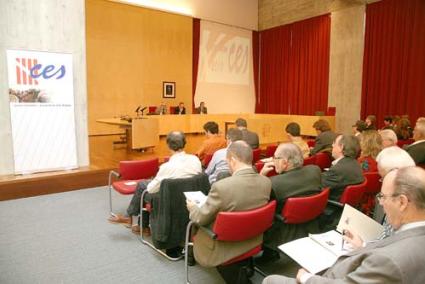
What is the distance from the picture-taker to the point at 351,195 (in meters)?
2.81

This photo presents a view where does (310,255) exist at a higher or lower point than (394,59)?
lower

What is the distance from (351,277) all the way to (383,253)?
16cm

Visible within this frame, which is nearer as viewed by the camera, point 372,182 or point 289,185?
point 289,185

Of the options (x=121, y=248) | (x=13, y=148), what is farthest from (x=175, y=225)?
(x=13, y=148)

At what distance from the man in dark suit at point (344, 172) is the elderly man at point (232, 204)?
0.89 meters

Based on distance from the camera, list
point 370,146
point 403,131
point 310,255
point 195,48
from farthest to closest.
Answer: point 195,48
point 403,131
point 370,146
point 310,255

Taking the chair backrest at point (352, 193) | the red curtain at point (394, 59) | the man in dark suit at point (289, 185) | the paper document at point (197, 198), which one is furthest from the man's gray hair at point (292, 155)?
the red curtain at point (394, 59)

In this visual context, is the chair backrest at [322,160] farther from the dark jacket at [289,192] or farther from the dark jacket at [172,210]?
the dark jacket at [172,210]

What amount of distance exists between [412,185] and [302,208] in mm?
1231

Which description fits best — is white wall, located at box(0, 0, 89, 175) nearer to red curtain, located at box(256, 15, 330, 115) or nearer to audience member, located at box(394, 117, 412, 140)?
audience member, located at box(394, 117, 412, 140)

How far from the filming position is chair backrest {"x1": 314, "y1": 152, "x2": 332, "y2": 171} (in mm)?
4219

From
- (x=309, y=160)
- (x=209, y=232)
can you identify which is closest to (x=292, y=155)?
(x=209, y=232)

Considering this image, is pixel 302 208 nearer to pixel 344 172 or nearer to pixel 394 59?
pixel 344 172

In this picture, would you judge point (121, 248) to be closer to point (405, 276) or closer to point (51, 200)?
point (51, 200)
